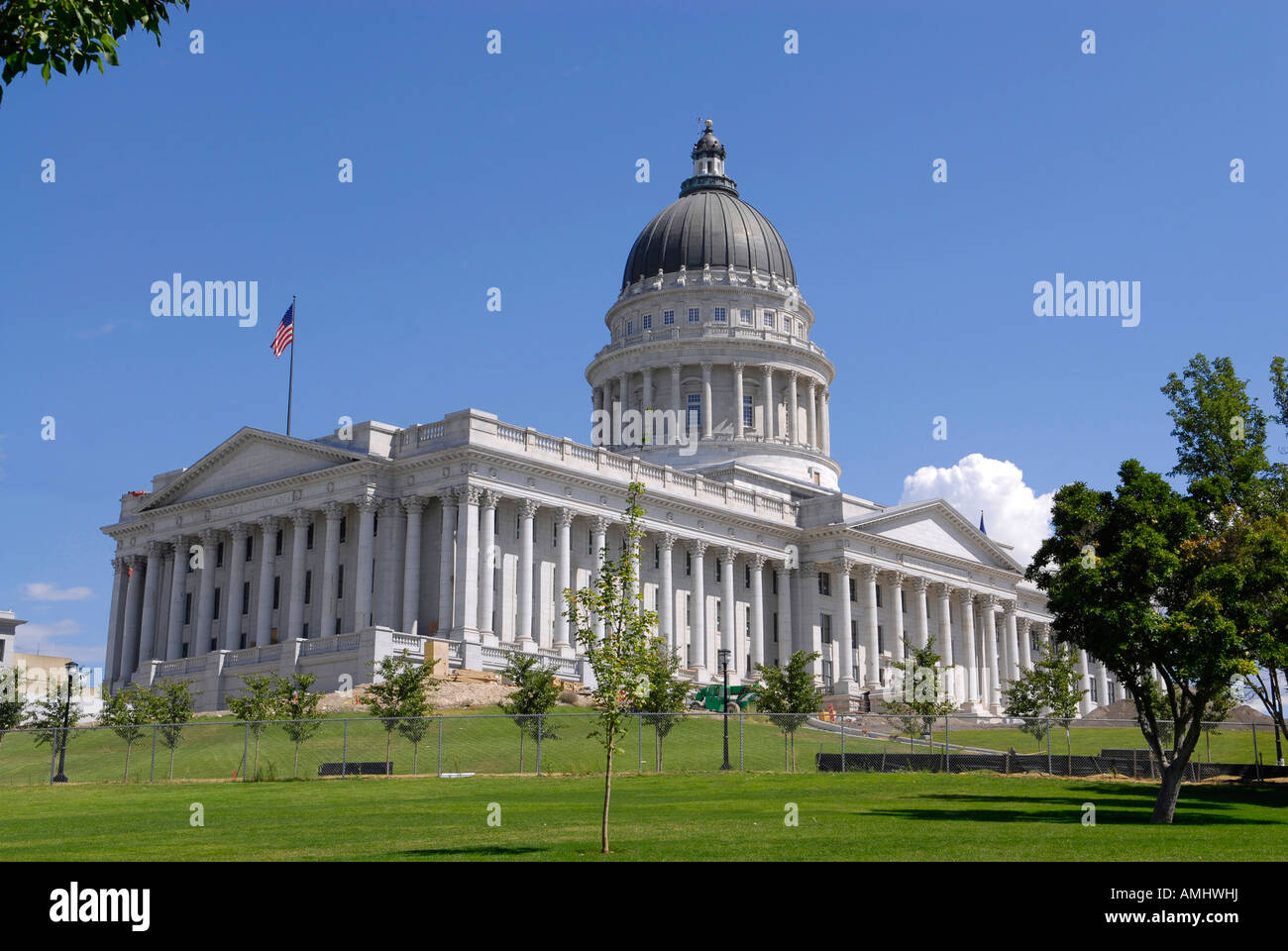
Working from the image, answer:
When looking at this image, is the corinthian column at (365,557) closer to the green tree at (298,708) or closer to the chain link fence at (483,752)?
the green tree at (298,708)

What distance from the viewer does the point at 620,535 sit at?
86.7m

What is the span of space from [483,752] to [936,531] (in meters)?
61.9

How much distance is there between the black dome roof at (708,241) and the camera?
117812mm

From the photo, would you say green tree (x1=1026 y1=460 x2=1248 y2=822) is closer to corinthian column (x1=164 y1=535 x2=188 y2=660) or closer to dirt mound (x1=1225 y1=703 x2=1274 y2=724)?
dirt mound (x1=1225 y1=703 x2=1274 y2=724)

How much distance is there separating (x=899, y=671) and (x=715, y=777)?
50419 millimetres

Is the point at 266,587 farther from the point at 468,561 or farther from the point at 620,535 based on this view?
the point at 620,535

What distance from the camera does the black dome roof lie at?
117812 millimetres

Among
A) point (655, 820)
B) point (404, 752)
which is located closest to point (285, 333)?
point (404, 752)

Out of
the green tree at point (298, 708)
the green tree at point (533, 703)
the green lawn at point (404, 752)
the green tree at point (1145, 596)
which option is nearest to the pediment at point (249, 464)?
the green tree at point (298, 708)

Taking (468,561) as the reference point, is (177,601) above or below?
below

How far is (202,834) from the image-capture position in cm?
2734

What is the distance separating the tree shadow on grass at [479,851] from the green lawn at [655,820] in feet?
0.13

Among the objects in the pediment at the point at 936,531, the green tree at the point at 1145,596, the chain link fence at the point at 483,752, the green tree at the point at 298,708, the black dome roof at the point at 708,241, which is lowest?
the chain link fence at the point at 483,752

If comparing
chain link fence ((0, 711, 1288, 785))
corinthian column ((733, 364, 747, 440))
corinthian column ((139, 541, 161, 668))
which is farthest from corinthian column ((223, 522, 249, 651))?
corinthian column ((733, 364, 747, 440))
